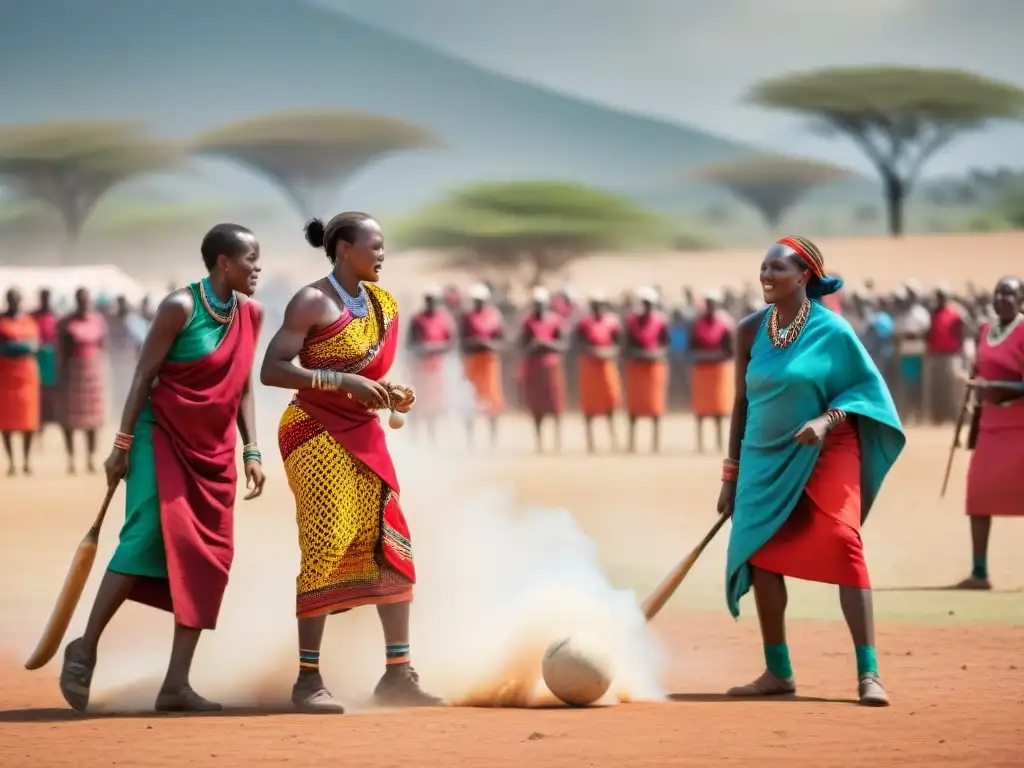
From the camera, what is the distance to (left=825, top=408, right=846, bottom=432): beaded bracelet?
25.5 feet

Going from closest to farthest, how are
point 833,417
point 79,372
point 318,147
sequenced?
point 833,417 < point 79,372 < point 318,147

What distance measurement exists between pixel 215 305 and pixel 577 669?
1947 millimetres

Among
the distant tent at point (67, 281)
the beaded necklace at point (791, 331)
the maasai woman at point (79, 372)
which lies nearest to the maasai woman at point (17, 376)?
the maasai woman at point (79, 372)

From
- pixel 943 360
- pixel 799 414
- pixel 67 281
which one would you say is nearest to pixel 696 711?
pixel 799 414

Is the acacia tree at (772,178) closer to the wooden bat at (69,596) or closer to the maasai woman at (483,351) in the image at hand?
the maasai woman at (483,351)

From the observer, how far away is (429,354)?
25297 millimetres

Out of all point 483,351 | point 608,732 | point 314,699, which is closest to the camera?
point 608,732

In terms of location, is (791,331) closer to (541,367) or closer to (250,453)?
(250,453)

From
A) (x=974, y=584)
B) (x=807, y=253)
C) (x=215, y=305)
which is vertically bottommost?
(x=974, y=584)

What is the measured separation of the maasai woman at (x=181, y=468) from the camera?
759cm

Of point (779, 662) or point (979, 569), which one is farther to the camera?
point (979, 569)

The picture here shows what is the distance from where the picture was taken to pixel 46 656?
7.75 m

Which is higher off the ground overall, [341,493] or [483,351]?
[341,493]

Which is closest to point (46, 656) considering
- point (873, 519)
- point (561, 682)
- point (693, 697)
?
point (561, 682)
